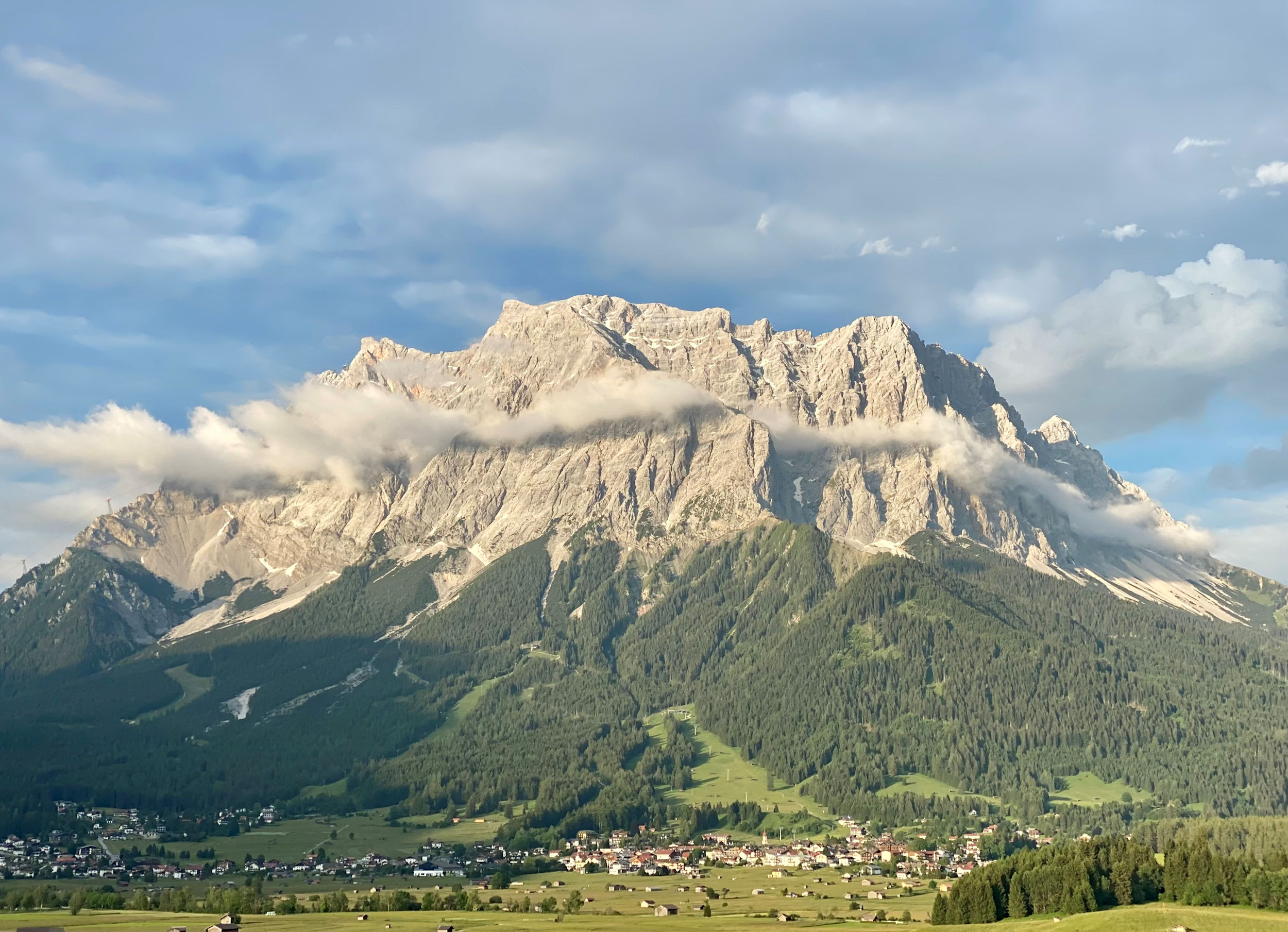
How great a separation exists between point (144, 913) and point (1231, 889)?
149m

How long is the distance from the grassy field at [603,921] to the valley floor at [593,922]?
0.14 m

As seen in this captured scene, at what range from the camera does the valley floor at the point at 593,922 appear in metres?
150

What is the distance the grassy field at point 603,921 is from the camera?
14988 centimetres

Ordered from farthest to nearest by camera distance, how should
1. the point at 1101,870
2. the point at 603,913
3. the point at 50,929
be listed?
the point at 603,913, the point at 1101,870, the point at 50,929

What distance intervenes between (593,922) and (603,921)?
1.56 meters

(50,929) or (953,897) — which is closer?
(50,929)

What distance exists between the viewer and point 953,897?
179m

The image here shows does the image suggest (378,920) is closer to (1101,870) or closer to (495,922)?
(495,922)

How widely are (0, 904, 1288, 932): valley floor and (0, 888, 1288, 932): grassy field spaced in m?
0.14

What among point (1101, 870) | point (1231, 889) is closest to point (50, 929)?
point (1101, 870)

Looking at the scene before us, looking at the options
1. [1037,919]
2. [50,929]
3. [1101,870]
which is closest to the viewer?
[50,929]

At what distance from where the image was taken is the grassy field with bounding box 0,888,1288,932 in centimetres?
14988

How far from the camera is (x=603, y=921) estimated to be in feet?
594

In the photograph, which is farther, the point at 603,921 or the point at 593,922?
the point at 603,921
